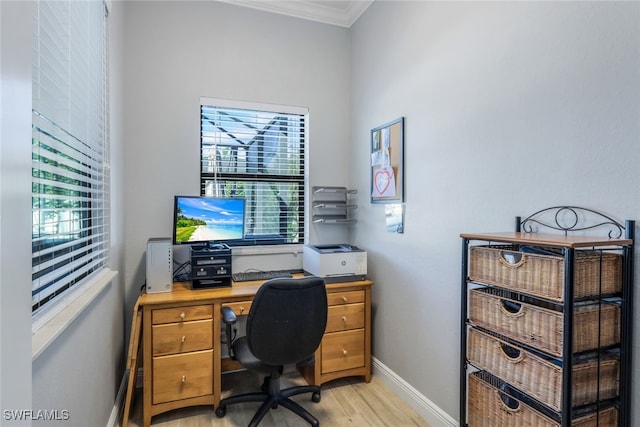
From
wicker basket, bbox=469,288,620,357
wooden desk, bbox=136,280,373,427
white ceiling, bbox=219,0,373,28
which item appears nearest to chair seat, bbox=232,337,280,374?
wooden desk, bbox=136,280,373,427

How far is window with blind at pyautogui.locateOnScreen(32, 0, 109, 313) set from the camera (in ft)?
3.62

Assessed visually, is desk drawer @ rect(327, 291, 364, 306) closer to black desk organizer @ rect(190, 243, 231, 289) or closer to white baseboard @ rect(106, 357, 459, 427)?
white baseboard @ rect(106, 357, 459, 427)

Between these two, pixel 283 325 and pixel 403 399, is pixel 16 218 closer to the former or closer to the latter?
Result: pixel 283 325

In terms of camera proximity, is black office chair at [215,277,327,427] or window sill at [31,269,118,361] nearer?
window sill at [31,269,118,361]

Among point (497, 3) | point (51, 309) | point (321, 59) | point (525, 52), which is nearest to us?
→ point (51, 309)

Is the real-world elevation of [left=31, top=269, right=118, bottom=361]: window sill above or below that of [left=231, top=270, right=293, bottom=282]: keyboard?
above

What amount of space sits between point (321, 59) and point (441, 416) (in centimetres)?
290

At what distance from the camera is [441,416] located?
2.06 m

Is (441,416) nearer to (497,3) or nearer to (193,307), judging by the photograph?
(193,307)

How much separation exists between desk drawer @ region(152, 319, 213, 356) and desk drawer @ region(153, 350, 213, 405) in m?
0.04

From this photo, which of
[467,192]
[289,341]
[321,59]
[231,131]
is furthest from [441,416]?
[321,59]

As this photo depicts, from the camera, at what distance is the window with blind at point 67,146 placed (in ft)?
3.62

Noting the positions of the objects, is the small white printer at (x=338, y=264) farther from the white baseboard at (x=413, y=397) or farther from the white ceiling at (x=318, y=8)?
the white ceiling at (x=318, y=8)

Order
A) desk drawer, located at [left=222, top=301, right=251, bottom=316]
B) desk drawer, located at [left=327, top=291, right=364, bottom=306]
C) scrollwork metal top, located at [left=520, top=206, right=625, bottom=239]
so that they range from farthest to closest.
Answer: desk drawer, located at [left=327, top=291, right=364, bottom=306] < desk drawer, located at [left=222, top=301, right=251, bottom=316] < scrollwork metal top, located at [left=520, top=206, right=625, bottom=239]
